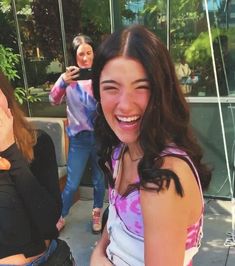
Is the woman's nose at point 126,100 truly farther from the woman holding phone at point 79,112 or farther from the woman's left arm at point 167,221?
the woman holding phone at point 79,112

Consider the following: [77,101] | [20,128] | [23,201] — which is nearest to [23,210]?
[23,201]

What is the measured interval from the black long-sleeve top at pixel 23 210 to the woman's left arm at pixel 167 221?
25.4 inches

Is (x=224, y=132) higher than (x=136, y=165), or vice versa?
(x=136, y=165)

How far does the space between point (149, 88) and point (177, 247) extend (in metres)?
0.40

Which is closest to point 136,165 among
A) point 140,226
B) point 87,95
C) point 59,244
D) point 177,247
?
point 140,226

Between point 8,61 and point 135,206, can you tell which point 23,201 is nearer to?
point 135,206

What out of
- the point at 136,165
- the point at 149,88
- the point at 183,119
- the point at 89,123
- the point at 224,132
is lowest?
the point at 224,132

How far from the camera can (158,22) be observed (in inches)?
180

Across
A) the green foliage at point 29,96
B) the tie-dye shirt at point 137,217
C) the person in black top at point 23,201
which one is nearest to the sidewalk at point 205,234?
the green foliage at point 29,96

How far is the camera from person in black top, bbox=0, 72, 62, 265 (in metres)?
1.62

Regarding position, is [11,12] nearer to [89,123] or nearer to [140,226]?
[89,123]

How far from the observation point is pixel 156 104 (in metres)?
1.16

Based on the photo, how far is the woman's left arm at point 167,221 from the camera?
106cm

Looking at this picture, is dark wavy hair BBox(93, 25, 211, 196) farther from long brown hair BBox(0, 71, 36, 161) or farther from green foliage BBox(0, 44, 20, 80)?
green foliage BBox(0, 44, 20, 80)
